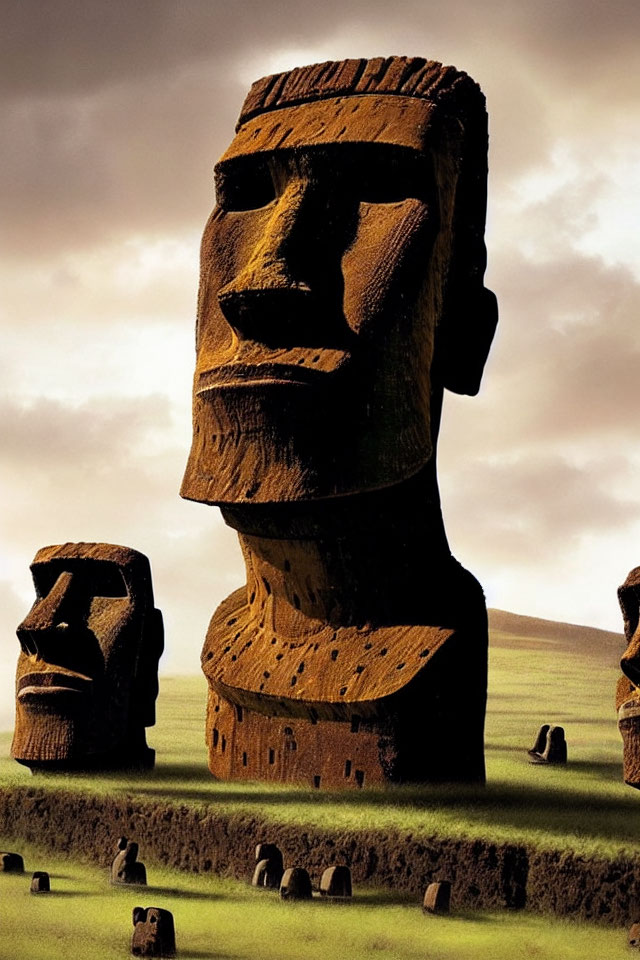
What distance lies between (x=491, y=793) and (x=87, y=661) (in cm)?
206

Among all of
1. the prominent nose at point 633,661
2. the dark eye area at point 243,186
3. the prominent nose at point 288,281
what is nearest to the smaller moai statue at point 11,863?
the prominent nose at point 288,281

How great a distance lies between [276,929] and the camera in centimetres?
578

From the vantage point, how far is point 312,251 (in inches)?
294

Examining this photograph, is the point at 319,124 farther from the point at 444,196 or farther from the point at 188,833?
the point at 188,833

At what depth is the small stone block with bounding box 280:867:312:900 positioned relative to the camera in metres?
6.13

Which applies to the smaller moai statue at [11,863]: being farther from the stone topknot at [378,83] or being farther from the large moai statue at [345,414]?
the stone topknot at [378,83]

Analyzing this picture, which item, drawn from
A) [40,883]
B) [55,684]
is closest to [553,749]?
[55,684]

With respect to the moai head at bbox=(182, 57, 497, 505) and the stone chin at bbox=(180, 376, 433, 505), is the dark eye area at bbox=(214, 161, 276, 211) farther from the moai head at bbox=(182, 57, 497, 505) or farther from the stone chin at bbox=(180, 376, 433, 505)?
the stone chin at bbox=(180, 376, 433, 505)

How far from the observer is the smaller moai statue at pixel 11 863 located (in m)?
6.85

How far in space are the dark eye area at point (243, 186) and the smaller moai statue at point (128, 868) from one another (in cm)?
308

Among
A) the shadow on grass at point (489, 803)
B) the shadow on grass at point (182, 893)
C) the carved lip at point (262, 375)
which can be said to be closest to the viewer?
the shadow on grass at point (182, 893)

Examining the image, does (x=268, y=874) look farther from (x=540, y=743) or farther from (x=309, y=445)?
(x=540, y=743)

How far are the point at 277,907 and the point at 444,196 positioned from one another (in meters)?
3.34

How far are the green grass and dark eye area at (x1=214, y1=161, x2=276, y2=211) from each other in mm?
3236
